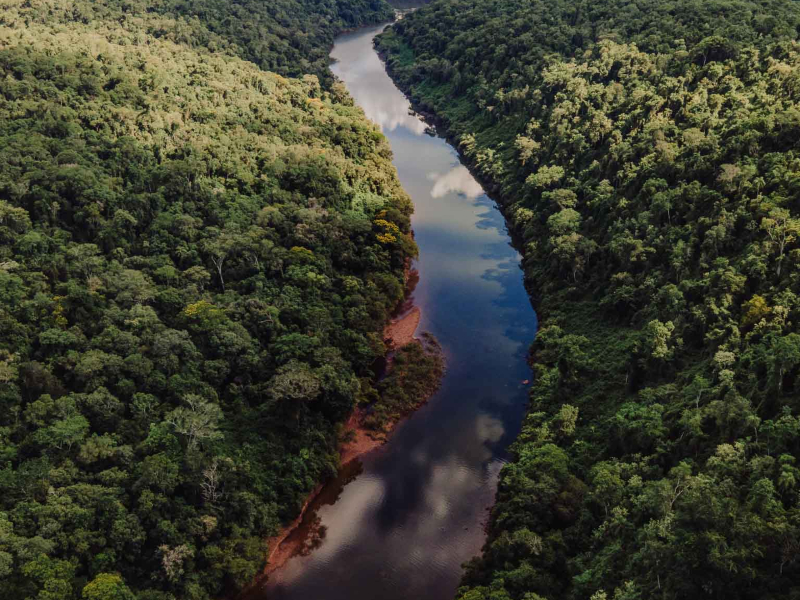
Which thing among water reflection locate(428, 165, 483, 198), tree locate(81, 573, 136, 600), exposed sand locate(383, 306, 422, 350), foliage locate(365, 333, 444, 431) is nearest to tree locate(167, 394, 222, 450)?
tree locate(81, 573, 136, 600)

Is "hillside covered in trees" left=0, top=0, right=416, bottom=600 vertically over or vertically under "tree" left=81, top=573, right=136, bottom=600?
over

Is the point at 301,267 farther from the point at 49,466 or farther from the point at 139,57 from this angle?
the point at 139,57

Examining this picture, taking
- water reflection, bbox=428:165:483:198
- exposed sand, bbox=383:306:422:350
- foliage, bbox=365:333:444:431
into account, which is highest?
water reflection, bbox=428:165:483:198

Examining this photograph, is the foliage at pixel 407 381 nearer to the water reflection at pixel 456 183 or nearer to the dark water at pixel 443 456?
the dark water at pixel 443 456

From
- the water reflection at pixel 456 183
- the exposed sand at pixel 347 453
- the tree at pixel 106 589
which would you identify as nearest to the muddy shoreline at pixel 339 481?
the exposed sand at pixel 347 453

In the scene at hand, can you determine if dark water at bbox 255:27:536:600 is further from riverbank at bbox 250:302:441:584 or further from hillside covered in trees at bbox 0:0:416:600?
Answer: hillside covered in trees at bbox 0:0:416:600
